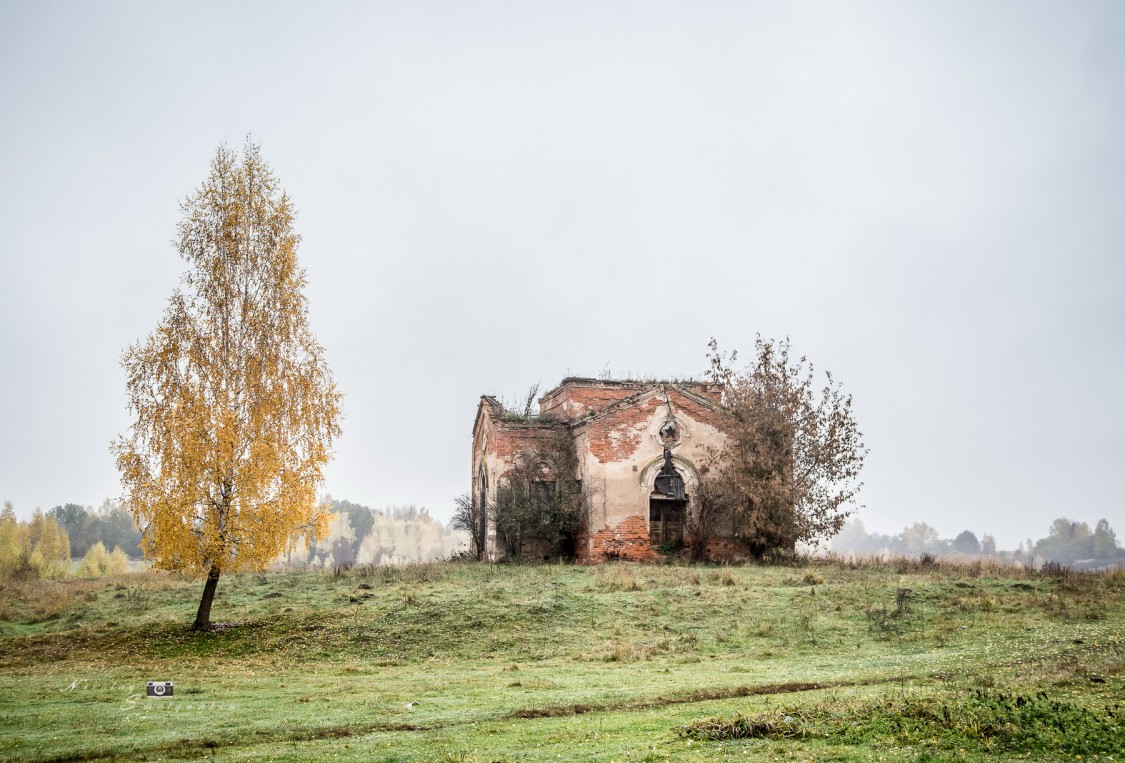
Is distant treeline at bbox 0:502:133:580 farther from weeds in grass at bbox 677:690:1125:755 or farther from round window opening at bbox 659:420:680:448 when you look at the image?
weeds in grass at bbox 677:690:1125:755

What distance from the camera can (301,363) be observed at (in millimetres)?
23250

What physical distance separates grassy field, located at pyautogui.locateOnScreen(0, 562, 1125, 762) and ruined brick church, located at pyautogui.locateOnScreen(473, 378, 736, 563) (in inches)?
136

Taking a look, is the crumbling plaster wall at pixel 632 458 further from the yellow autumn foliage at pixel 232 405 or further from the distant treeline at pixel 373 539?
the distant treeline at pixel 373 539

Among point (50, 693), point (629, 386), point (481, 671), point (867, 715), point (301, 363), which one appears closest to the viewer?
point (867, 715)

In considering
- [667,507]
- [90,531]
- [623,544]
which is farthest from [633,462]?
[90,531]

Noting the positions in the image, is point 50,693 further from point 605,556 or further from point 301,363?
point 605,556

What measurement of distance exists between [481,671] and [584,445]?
1796cm

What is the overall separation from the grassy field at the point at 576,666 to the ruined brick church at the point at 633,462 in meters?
3.47

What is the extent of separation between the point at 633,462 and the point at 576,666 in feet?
56.4

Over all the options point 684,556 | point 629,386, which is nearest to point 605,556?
point 684,556

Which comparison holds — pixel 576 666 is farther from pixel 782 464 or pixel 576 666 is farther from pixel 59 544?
pixel 59 544

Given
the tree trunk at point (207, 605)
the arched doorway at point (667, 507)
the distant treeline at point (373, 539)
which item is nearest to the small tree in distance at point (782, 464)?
the arched doorway at point (667, 507)

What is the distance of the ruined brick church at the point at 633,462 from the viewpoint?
33812mm

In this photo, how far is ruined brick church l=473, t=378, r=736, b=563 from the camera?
33.8m
